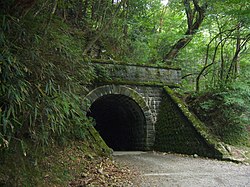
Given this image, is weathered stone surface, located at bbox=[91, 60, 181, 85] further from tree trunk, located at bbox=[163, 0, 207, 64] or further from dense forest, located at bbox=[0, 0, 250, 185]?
tree trunk, located at bbox=[163, 0, 207, 64]

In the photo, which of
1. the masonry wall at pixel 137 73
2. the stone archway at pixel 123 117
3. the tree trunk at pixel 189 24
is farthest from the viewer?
the tree trunk at pixel 189 24

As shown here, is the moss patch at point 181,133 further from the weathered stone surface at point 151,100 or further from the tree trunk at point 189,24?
the tree trunk at point 189,24

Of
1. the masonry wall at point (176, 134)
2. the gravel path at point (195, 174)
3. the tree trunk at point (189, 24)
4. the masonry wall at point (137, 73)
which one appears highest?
the tree trunk at point (189, 24)

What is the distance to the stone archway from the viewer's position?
→ 316 inches

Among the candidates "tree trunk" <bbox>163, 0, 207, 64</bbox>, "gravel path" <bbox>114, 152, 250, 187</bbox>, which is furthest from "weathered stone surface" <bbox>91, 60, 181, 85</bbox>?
"gravel path" <bbox>114, 152, 250, 187</bbox>

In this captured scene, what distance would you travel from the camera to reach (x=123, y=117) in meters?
10.2

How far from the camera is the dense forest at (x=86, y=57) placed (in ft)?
8.97

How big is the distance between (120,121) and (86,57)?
6288mm

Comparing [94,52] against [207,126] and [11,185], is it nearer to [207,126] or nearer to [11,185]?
[207,126]

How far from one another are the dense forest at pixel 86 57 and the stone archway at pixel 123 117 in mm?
1038

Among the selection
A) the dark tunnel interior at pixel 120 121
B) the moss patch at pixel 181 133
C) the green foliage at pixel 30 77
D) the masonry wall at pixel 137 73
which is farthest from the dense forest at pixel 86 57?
the dark tunnel interior at pixel 120 121

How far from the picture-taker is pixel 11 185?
272 cm

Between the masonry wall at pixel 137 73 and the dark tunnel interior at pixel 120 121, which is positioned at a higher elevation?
the masonry wall at pixel 137 73

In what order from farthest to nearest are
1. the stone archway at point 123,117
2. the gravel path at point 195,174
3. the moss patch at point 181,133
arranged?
the stone archway at point 123,117
the moss patch at point 181,133
the gravel path at point 195,174
